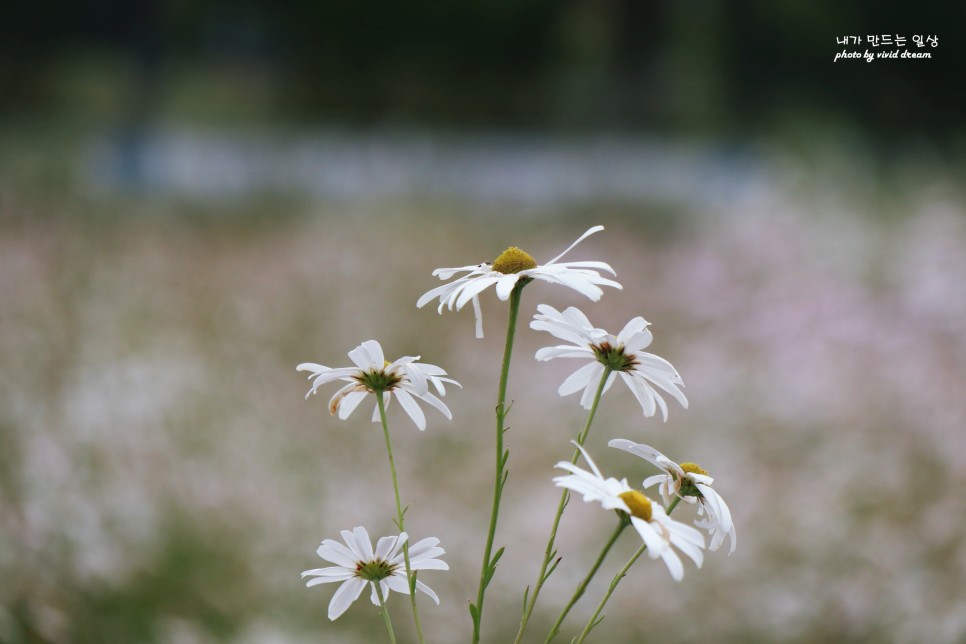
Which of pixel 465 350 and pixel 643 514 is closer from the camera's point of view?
pixel 643 514

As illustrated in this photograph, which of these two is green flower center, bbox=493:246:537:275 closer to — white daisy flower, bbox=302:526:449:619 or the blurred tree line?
white daisy flower, bbox=302:526:449:619

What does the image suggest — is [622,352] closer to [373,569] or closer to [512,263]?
[512,263]

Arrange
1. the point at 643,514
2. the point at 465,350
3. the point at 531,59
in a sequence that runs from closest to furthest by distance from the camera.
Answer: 1. the point at 643,514
2. the point at 465,350
3. the point at 531,59

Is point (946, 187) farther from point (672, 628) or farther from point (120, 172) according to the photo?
point (120, 172)

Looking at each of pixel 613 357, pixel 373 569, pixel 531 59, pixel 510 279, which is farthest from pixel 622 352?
pixel 531 59

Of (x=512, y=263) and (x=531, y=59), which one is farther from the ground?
(x=531, y=59)

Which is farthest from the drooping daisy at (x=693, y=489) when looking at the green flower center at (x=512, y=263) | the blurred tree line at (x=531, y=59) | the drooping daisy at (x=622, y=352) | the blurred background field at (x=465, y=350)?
the blurred tree line at (x=531, y=59)

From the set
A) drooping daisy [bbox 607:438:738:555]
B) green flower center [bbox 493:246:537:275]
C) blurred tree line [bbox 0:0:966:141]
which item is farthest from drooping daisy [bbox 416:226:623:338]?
blurred tree line [bbox 0:0:966:141]
